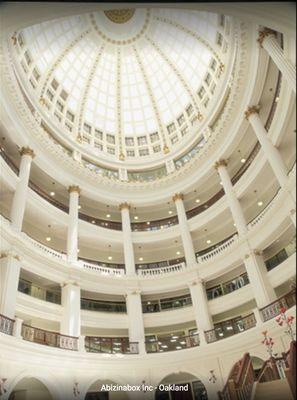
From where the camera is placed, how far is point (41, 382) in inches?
514

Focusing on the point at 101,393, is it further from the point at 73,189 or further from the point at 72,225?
the point at 73,189

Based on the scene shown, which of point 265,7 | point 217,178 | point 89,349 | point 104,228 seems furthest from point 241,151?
point 265,7

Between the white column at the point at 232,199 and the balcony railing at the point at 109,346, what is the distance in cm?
950

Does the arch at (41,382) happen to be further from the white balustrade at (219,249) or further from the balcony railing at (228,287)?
the white balustrade at (219,249)

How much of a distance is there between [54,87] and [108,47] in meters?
6.90

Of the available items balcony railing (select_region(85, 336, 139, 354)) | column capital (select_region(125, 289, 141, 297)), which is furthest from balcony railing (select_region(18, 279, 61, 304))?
column capital (select_region(125, 289, 141, 297))

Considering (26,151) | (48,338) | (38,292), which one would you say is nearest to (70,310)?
(38,292)

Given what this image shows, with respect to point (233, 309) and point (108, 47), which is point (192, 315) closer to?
point (233, 309)

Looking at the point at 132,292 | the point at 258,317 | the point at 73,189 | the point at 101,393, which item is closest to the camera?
the point at 258,317

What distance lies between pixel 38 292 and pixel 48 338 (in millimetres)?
5215

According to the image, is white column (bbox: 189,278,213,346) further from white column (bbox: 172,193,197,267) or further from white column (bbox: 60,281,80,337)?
white column (bbox: 60,281,80,337)

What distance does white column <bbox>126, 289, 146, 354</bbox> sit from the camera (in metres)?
19.5

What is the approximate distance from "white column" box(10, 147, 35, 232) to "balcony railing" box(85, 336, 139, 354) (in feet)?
25.0

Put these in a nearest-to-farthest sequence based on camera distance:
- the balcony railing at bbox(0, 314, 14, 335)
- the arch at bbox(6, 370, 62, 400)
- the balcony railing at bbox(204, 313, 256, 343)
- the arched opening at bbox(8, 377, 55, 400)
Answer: the balcony railing at bbox(204, 313, 256, 343) < the arch at bbox(6, 370, 62, 400) < the arched opening at bbox(8, 377, 55, 400) < the balcony railing at bbox(0, 314, 14, 335)
